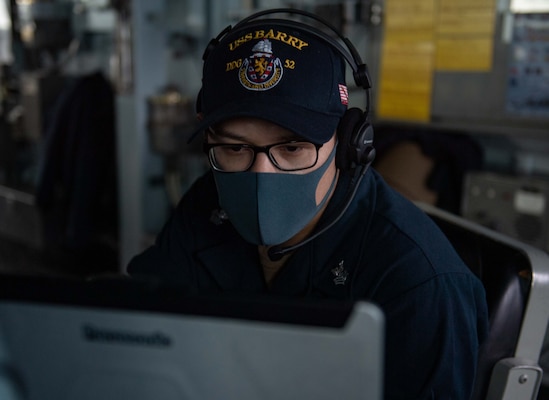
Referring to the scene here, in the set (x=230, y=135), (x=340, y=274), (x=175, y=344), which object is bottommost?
(x=340, y=274)

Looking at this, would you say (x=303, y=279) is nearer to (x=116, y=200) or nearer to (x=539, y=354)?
(x=539, y=354)

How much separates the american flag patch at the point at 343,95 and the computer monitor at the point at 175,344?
1.97 ft

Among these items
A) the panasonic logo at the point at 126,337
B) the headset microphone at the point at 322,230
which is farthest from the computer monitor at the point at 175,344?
the headset microphone at the point at 322,230

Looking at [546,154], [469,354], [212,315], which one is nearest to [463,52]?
[546,154]

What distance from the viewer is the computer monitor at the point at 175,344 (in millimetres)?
491

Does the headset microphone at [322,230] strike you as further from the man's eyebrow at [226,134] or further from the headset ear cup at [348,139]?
the man's eyebrow at [226,134]

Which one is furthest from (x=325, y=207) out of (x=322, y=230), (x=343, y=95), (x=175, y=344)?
(x=175, y=344)

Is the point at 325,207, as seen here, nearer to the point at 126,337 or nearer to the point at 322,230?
the point at 322,230

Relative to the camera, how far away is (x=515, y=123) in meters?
2.47

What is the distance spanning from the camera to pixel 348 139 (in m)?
1.08

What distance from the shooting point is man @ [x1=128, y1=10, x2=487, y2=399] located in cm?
93

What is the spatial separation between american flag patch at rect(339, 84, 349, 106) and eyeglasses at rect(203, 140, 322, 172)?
0.33 ft

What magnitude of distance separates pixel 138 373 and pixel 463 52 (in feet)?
7.57

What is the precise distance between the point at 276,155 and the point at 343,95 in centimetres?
16
